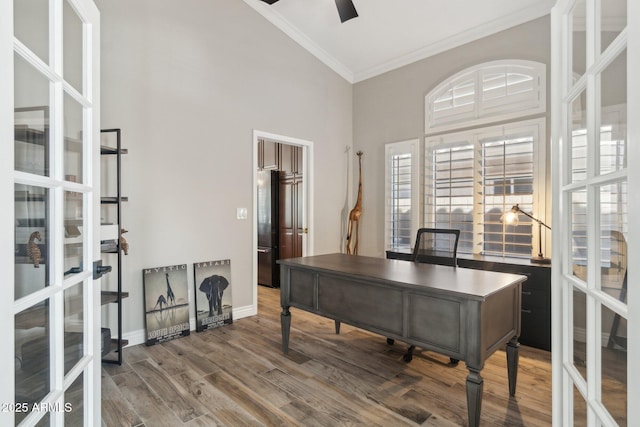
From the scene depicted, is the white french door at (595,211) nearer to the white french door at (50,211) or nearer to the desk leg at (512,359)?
the desk leg at (512,359)

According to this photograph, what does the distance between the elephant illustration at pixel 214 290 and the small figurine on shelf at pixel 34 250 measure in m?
2.71

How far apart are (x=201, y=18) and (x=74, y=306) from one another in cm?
340

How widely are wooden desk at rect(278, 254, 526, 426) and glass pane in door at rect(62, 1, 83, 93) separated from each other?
5.99 ft

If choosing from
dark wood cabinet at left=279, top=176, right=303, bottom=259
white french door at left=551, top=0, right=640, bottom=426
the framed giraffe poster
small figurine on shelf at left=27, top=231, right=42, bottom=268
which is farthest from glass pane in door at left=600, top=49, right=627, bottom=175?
dark wood cabinet at left=279, top=176, right=303, bottom=259

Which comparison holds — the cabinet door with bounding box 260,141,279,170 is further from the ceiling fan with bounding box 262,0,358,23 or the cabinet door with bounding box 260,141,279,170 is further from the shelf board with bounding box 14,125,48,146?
the shelf board with bounding box 14,125,48,146

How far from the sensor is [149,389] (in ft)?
7.62

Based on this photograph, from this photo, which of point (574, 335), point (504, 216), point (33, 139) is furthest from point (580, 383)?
point (504, 216)

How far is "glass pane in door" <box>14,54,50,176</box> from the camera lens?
83cm

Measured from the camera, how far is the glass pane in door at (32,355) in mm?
846

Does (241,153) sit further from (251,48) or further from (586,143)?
(586,143)

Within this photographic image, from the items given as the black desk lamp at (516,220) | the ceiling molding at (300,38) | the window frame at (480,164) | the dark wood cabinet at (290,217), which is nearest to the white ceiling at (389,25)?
the ceiling molding at (300,38)

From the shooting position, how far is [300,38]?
447cm

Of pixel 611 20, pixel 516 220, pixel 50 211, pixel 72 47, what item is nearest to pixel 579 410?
pixel 611 20

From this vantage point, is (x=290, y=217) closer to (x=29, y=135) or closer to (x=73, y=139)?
(x=73, y=139)
